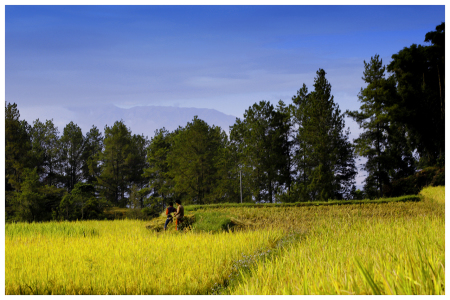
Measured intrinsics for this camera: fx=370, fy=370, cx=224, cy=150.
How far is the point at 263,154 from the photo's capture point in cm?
2806

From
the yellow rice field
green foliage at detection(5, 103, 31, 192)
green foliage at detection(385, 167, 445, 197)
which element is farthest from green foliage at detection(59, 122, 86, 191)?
the yellow rice field

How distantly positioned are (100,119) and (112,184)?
758 cm

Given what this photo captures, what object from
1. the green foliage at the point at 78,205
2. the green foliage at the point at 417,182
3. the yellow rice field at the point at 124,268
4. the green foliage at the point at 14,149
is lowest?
the green foliage at the point at 78,205

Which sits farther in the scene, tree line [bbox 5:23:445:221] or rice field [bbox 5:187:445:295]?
tree line [bbox 5:23:445:221]

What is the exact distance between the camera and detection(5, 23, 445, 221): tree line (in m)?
23.4

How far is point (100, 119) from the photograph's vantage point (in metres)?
38.4

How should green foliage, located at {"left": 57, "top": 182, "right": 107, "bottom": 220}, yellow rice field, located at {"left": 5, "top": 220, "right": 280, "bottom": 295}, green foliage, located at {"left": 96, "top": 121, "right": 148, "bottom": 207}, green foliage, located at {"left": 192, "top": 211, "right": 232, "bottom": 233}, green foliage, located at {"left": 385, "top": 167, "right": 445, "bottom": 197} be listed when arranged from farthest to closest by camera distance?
green foliage, located at {"left": 96, "top": 121, "right": 148, "bottom": 207}
green foliage, located at {"left": 57, "top": 182, "right": 107, "bottom": 220}
green foliage, located at {"left": 385, "top": 167, "right": 445, "bottom": 197}
green foliage, located at {"left": 192, "top": 211, "right": 232, "bottom": 233}
yellow rice field, located at {"left": 5, "top": 220, "right": 280, "bottom": 295}

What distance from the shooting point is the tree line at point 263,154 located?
23406 millimetres

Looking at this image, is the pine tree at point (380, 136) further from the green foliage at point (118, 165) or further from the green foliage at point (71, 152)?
the green foliage at point (71, 152)

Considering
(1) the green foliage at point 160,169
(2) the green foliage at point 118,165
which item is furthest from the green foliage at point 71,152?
(1) the green foliage at point 160,169

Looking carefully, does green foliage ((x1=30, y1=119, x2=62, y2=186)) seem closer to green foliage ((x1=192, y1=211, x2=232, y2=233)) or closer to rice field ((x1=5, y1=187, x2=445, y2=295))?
green foliage ((x1=192, y1=211, x2=232, y2=233))

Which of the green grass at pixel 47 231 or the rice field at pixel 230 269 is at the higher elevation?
the rice field at pixel 230 269

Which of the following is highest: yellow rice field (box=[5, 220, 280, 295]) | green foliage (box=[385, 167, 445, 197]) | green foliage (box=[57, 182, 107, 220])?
green foliage (box=[385, 167, 445, 197])

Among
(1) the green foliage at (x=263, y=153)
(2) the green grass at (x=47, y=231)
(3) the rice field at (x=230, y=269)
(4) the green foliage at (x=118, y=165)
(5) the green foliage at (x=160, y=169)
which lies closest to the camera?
(3) the rice field at (x=230, y=269)
